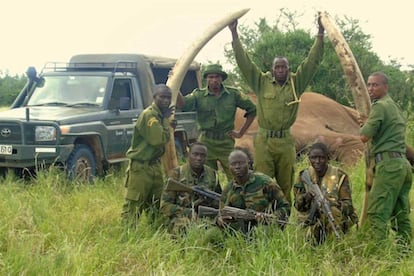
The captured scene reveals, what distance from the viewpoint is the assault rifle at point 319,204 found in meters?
4.66

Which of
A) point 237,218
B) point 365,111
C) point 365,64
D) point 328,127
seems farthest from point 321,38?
point 365,64

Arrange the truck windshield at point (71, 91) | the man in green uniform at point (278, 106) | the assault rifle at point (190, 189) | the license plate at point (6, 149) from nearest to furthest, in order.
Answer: the assault rifle at point (190, 189) < the man in green uniform at point (278, 106) < the license plate at point (6, 149) < the truck windshield at point (71, 91)

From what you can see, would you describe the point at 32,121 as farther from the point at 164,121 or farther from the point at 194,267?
the point at 194,267

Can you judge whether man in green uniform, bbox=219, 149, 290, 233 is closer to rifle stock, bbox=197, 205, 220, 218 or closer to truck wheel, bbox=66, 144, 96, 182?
rifle stock, bbox=197, 205, 220, 218

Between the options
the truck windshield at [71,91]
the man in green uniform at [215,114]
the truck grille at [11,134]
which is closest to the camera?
the man in green uniform at [215,114]

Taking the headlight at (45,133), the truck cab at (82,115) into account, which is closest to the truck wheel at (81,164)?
the truck cab at (82,115)

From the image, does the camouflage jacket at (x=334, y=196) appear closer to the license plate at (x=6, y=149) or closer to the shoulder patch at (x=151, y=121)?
the shoulder patch at (x=151, y=121)

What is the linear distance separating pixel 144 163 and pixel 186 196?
570 mm

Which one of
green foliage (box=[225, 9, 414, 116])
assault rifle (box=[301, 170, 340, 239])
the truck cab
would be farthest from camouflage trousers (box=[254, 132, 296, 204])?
green foliage (box=[225, 9, 414, 116])

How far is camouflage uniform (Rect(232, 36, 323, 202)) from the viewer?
5730 millimetres

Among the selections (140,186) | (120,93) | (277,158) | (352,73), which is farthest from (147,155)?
(120,93)

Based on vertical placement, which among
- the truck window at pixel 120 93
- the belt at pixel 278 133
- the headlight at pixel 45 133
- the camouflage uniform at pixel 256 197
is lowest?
the camouflage uniform at pixel 256 197

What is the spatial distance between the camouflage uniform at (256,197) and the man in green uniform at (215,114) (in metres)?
1.31

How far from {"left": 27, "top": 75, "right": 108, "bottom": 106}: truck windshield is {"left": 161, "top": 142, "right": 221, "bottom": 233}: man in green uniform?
10.4ft
